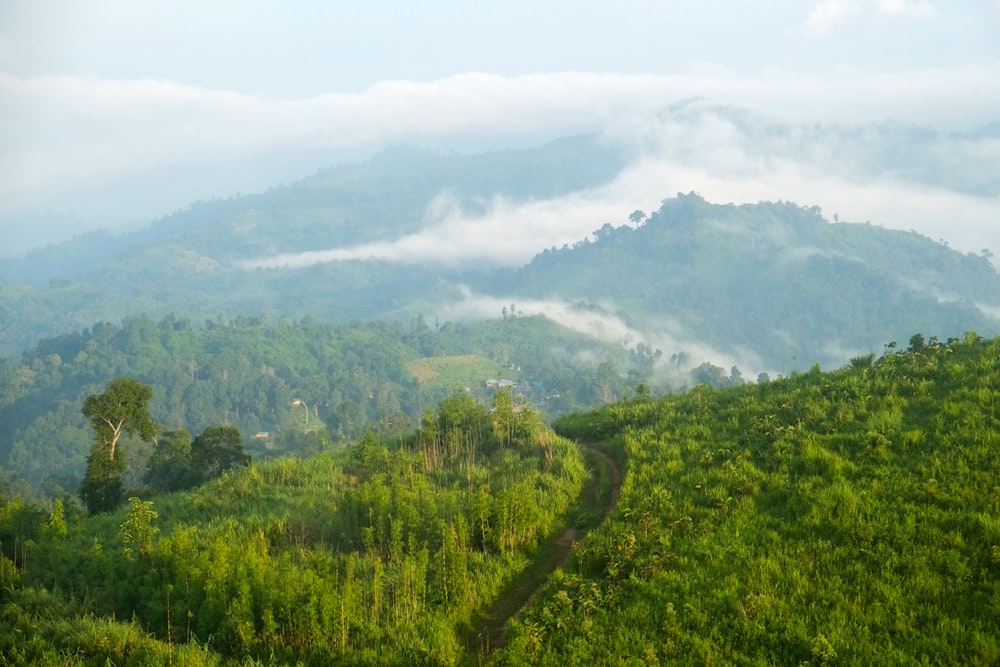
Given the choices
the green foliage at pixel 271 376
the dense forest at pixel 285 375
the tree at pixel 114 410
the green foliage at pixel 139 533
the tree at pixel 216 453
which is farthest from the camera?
the dense forest at pixel 285 375

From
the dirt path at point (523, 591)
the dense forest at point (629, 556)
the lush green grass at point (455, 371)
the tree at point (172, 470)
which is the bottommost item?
the lush green grass at point (455, 371)

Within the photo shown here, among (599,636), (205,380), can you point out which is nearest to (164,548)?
(599,636)

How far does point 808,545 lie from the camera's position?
11445 mm

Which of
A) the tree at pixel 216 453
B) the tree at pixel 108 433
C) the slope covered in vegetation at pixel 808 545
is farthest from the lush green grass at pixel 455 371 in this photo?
the slope covered in vegetation at pixel 808 545

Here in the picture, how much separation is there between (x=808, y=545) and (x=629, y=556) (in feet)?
9.34

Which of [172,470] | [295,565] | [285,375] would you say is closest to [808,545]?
[295,565]

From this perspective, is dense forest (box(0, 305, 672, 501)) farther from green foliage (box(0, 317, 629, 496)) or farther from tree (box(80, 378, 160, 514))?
tree (box(80, 378, 160, 514))

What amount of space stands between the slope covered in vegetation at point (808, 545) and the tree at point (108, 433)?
1680 cm

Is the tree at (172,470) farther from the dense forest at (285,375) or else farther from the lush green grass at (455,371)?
the lush green grass at (455,371)

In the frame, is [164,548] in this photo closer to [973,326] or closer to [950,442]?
[950,442]

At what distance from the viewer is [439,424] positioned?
24.2 meters

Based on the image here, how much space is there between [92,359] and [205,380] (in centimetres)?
2610

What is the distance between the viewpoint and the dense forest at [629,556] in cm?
991

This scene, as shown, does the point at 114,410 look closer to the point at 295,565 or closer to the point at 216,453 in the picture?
the point at 216,453
